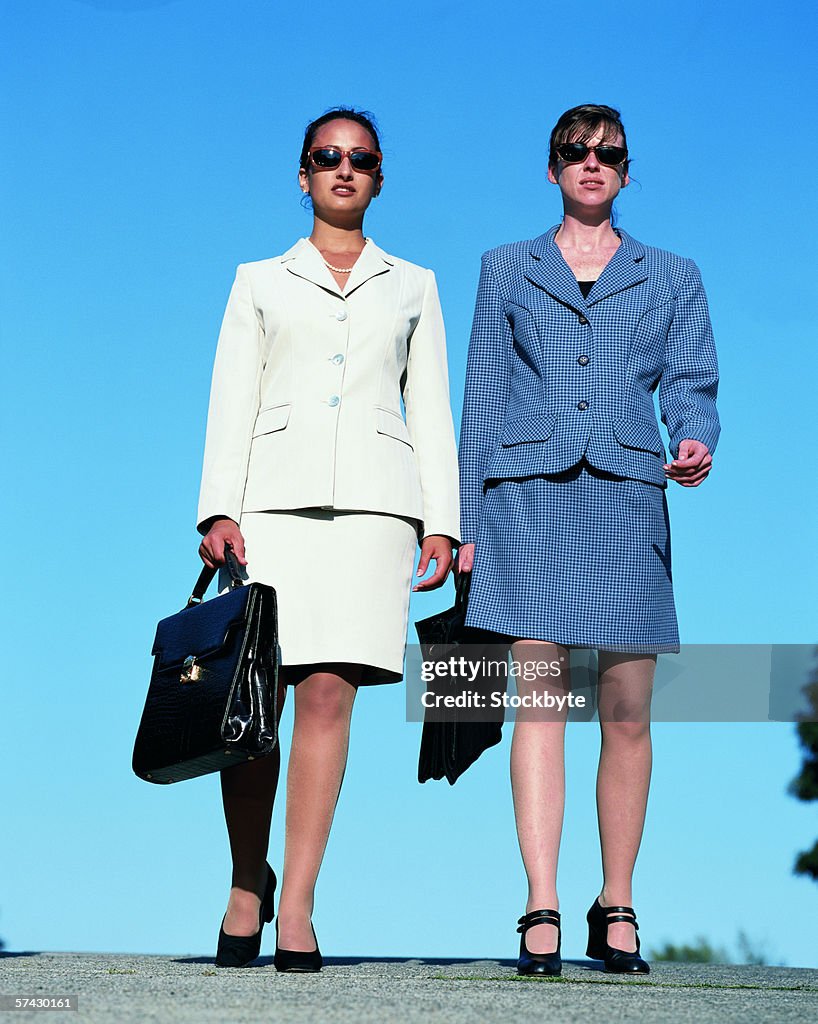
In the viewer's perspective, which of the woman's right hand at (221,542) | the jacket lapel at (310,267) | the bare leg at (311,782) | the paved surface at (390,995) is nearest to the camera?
the paved surface at (390,995)

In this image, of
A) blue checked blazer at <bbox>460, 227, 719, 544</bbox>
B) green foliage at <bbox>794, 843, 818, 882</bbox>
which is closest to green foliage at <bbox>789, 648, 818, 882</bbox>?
green foliage at <bbox>794, 843, 818, 882</bbox>

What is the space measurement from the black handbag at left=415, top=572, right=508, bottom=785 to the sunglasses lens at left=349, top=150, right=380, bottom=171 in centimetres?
141

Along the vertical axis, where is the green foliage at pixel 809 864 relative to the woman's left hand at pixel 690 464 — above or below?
above

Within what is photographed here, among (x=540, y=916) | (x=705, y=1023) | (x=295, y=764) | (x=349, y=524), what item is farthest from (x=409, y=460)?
(x=705, y=1023)

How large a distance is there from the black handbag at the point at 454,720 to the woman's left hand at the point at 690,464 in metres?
0.77

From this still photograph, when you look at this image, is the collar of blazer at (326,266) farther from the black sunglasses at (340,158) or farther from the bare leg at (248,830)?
the bare leg at (248,830)

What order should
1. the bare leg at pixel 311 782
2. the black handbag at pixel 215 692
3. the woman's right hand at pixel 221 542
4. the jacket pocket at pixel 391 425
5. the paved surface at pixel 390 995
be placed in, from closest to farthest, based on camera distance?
the paved surface at pixel 390 995 → the black handbag at pixel 215 692 → the bare leg at pixel 311 782 → the woman's right hand at pixel 221 542 → the jacket pocket at pixel 391 425

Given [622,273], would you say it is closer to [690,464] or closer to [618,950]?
[690,464]

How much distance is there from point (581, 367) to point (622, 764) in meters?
1.31

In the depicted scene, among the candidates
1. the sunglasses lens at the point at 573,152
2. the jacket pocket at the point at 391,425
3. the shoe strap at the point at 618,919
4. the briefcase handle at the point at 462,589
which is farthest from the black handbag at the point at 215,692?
the sunglasses lens at the point at 573,152

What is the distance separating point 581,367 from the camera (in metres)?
5.01

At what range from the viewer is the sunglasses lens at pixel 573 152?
514 cm

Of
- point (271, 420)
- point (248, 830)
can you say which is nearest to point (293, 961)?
point (248, 830)

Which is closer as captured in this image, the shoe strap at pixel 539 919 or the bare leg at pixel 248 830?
the shoe strap at pixel 539 919
